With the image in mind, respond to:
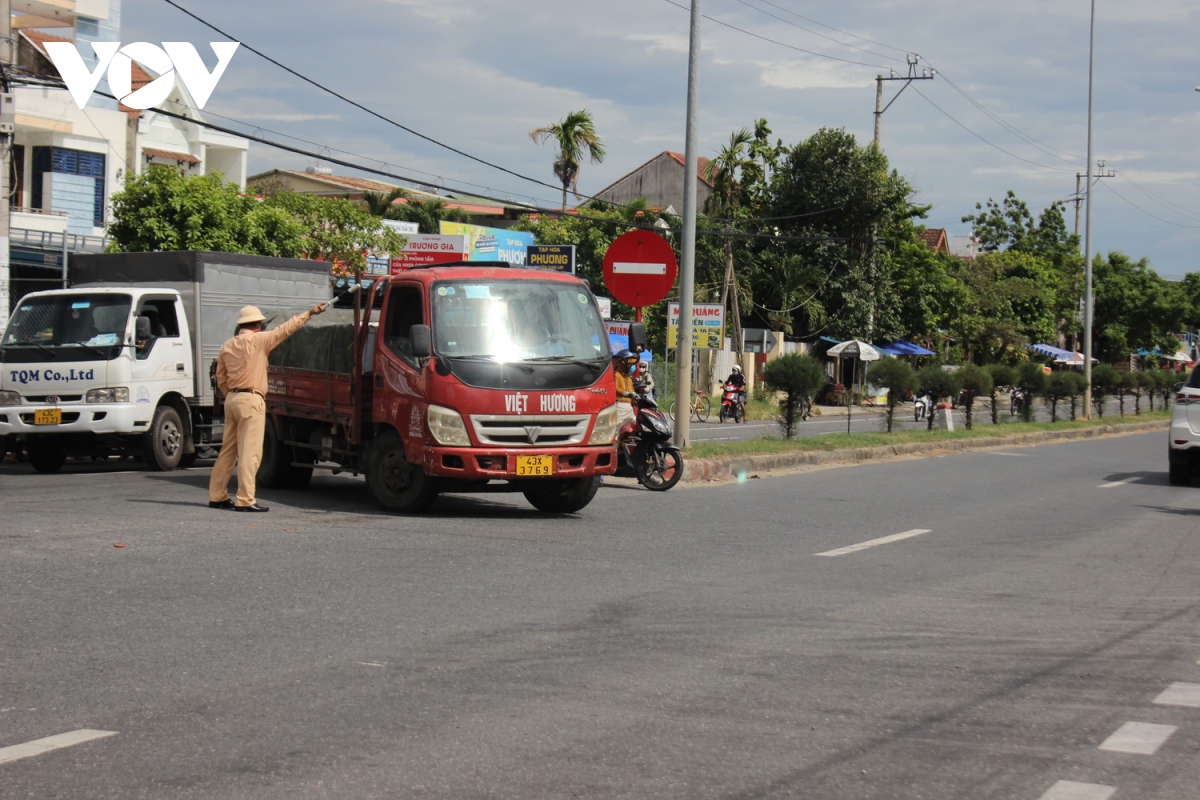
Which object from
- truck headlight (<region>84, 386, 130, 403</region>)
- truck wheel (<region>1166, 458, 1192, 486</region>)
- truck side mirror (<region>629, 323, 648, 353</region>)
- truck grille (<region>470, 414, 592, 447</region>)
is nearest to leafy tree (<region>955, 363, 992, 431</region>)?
truck wheel (<region>1166, 458, 1192, 486</region>)

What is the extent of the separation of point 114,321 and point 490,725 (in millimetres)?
11747

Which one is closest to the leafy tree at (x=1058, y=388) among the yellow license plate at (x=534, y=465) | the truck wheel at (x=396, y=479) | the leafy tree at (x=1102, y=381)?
the leafy tree at (x=1102, y=381)

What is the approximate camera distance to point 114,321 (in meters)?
14.9

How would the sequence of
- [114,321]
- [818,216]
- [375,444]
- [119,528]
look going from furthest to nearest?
[818,216], [114,321], [375,444], [119,528]

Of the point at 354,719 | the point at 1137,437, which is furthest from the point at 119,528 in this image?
the point at 1137,437

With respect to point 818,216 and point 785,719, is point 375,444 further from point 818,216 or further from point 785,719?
point 818,216

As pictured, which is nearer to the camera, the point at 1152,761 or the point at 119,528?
the point at 1152,761

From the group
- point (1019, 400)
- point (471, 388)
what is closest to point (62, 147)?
point (471, 388)

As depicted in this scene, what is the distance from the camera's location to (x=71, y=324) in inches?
587

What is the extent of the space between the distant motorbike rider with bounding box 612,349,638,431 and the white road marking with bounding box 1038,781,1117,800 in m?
10.3

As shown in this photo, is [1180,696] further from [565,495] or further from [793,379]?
[793,379]

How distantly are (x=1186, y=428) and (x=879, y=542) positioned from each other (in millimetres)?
8984

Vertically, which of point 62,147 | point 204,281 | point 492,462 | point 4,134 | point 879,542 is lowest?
point 879,542

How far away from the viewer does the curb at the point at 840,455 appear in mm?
16750
